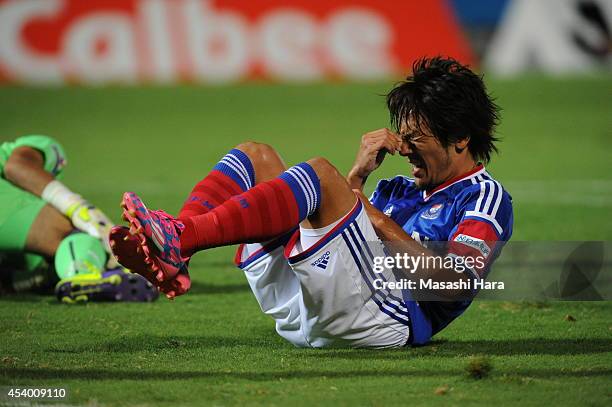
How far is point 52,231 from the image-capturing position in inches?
243

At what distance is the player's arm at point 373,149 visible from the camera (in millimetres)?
4578

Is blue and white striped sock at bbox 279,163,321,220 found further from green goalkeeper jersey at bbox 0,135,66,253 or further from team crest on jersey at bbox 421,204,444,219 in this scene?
green goalkeeper jersey at bbox 0,135,66,253

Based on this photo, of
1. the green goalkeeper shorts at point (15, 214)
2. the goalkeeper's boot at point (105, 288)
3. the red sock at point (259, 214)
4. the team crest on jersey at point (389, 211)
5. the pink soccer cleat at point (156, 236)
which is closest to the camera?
the pink soccer cleat at point (156, 236)

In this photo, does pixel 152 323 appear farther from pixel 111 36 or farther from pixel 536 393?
pixel 111 36

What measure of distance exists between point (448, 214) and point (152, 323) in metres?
1.80

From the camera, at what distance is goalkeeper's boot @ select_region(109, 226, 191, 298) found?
3.85 meters

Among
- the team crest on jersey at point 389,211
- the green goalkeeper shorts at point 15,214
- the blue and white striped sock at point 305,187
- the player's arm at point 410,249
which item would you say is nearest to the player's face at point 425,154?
the team crest on jersey at point 389,211

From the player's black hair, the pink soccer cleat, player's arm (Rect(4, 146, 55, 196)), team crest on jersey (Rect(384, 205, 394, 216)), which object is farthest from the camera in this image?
player's arm (Rect(4, 146, 55, 196))

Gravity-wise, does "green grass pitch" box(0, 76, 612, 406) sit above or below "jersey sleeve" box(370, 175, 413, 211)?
below

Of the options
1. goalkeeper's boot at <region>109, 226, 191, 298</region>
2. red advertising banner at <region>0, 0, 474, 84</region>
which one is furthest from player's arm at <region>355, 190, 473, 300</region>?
red advertising banner at <region>0, 0, 474, 84</region>

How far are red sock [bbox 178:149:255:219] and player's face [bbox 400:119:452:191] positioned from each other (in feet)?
2.38

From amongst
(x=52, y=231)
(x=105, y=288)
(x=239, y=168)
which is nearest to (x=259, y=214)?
(x=239, y=168)

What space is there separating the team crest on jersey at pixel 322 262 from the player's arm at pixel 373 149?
587mm

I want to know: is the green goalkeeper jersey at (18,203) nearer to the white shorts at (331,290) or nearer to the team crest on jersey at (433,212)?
the white shorts at (331,290)
